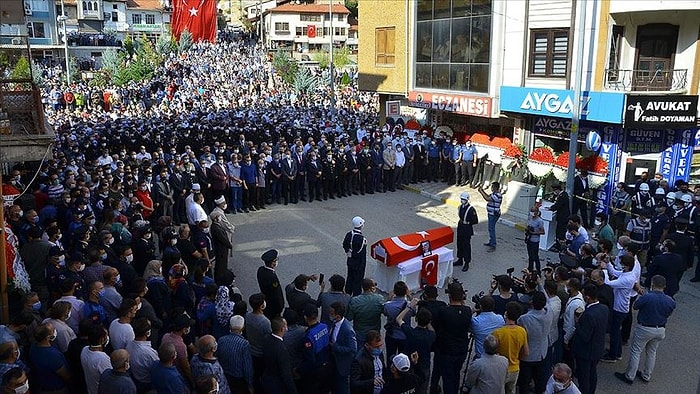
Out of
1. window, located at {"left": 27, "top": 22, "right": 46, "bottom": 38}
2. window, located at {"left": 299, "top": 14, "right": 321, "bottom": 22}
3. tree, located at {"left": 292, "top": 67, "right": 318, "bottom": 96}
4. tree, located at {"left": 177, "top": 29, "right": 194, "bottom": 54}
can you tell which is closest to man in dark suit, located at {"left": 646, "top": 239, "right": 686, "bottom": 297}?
tree, located at {"left": 292, "top": 67, "right": 318, "bottom": 96}

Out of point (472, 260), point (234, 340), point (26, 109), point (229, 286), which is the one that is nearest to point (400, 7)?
point (472, 260)

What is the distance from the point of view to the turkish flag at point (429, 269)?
11.2 metres

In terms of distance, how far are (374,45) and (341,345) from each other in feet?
65.2

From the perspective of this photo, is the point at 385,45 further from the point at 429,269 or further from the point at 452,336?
the point at 452,336

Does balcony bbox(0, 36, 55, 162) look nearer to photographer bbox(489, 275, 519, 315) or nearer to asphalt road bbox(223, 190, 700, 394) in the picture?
asphalt road bbox(223, 190, 700, 394)

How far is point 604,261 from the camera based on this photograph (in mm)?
9148

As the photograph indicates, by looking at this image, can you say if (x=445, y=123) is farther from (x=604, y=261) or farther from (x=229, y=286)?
(x=229, y=286)

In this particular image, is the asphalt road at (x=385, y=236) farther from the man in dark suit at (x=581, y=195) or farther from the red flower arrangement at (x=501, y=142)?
the red flower arrangement at (x=501, y=142)

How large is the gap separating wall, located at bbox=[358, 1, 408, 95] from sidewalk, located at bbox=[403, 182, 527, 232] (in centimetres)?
502

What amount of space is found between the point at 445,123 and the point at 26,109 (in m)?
15.5

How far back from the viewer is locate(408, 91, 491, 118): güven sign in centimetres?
1959

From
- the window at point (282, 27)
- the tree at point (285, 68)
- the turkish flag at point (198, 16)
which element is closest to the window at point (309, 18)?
the window at point (282, 27)

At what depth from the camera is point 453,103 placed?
20719mm

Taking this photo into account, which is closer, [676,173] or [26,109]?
[26,109]
